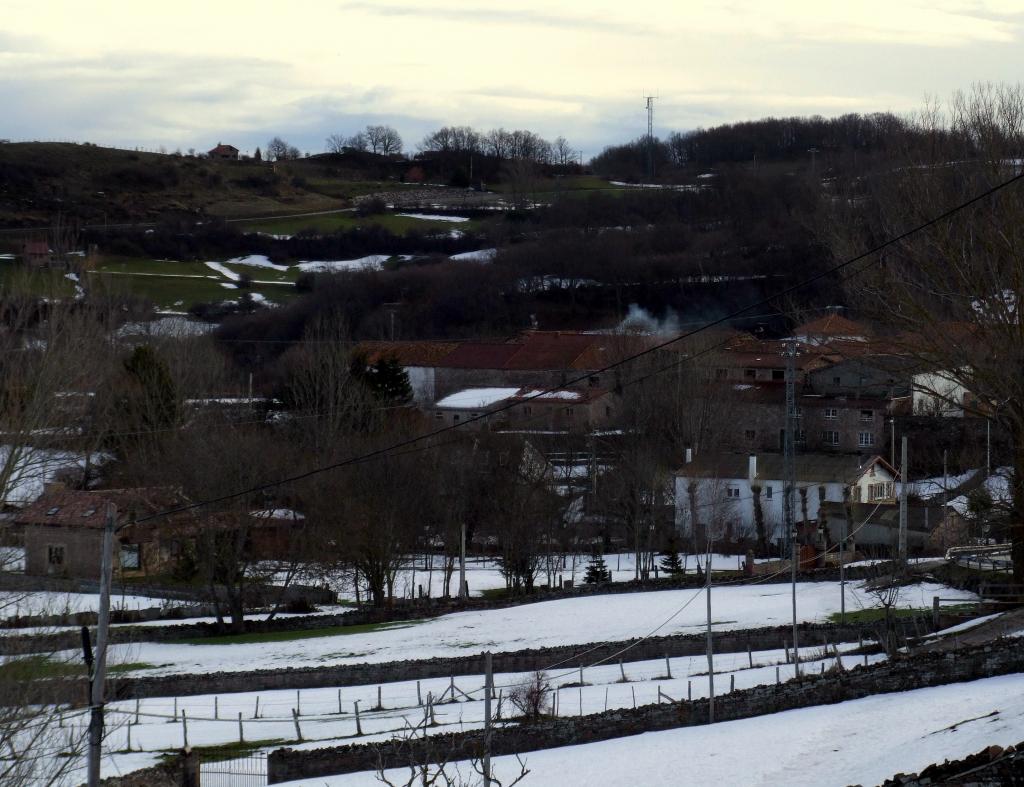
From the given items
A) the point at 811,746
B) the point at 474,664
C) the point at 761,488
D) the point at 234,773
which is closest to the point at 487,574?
the point at 761,488

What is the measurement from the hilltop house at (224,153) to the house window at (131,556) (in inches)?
4625

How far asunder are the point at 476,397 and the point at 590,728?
47583 millimetres

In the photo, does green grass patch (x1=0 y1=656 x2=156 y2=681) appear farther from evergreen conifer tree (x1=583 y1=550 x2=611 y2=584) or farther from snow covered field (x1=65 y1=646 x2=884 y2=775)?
evergreen conifer tree (x1=583 y1=550 x2=611 y2=584)

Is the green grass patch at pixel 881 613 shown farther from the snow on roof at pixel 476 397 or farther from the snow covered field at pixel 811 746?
the snow on roof at pixel 476 397

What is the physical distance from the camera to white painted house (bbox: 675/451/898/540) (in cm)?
4241

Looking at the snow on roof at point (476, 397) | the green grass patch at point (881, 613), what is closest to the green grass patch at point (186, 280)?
the snow on roof at point (476, 397)

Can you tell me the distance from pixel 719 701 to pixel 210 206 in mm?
120260

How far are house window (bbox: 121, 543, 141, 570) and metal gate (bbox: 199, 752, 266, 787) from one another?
20604mm

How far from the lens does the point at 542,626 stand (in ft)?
93.8

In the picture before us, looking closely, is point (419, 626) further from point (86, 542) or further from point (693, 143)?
point (693, 143)

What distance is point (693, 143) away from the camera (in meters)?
162

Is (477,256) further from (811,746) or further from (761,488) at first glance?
(811,746)

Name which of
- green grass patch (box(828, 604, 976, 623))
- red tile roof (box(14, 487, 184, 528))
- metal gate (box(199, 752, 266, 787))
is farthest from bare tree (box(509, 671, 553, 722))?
red tile roof (box(14, 487, 184, 528))

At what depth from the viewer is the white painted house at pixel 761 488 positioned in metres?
42.4
